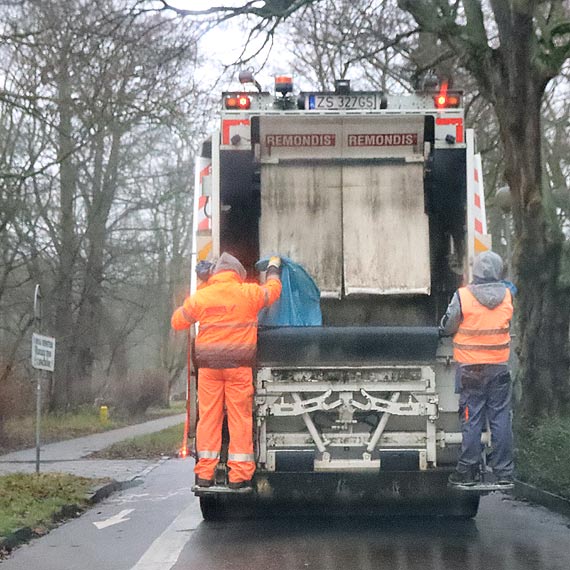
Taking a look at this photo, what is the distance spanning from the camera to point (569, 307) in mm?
11734

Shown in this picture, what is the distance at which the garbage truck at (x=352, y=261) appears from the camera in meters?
7.43

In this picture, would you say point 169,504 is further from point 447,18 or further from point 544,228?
point 447,18

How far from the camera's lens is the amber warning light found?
8781 millimetres

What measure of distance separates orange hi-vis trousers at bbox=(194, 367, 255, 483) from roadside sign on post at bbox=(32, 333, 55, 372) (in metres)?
4.79

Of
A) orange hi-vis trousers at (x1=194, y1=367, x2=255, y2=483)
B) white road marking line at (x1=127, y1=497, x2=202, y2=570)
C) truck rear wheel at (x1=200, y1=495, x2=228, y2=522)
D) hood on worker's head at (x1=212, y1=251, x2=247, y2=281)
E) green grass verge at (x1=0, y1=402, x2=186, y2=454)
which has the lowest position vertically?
green grass verge at (x1=0, y1=402, x2=186, y2=454)

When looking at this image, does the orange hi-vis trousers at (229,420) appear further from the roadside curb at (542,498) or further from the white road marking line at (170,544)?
the roadside curb at (542,498)

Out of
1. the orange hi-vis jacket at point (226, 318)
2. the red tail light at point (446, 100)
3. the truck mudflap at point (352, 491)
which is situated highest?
the red tail light at point (446, 100)

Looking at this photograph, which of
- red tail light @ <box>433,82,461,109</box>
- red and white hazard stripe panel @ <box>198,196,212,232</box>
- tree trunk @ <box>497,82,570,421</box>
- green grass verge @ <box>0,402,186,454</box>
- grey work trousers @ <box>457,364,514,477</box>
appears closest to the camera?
grey work trousers @ <box>457,364,514,477</box>

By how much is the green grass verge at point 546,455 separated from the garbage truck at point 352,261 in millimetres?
1005

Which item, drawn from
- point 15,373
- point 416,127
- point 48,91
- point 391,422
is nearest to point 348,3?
point 48,91

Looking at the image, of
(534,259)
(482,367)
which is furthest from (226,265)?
(534,259)

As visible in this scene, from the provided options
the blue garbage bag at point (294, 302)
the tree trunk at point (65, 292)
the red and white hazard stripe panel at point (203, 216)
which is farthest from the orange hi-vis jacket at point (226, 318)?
the tree trunk at point (65, 292)

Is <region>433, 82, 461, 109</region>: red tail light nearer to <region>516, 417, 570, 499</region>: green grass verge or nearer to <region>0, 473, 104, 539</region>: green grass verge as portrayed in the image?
<region>516, 417, 570, 499</region>: green grass verge

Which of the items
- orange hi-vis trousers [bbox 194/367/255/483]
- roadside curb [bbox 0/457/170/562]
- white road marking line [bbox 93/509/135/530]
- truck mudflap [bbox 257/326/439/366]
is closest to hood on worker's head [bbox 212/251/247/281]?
truck mudflap [bbox 257/326/439/366]
